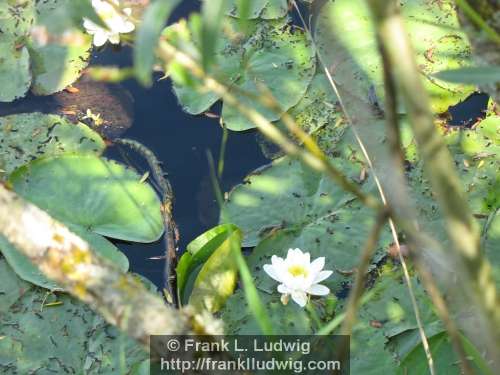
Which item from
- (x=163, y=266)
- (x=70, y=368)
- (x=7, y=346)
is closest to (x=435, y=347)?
(x=163, y=266)

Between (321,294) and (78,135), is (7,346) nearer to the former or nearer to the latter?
(78,135)

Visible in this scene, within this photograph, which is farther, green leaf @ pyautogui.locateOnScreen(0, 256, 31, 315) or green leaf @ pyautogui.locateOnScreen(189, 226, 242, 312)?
green leaf @ pyautogui.locateOnScreen(0, 256, 31, 315)

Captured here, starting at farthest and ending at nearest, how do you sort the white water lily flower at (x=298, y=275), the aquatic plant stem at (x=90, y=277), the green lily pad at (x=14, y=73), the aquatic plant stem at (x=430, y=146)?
the green lily pad at (x=14, y=73) < the white water lily flower at (x=298, y=275) < the aquatic plant stem at (x=90, y=277) < the aquatic plant stem at (x=430, y=146)

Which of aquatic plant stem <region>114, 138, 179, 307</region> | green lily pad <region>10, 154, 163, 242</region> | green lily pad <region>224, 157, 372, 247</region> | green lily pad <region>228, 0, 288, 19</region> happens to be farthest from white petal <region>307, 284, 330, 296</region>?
green lily pad <region>228, 0, 288, 19</region>

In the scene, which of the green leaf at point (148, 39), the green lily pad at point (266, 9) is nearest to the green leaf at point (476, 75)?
the green leaf at point (148, 39)

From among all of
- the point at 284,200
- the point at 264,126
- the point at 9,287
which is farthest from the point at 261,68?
the point at 264,126

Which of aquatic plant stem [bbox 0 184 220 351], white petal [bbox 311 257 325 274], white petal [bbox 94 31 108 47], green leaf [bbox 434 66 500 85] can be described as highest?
white petal [bbox 94 31 108 47]

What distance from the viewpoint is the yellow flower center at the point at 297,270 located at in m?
1.58

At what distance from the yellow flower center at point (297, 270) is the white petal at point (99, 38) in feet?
3.38

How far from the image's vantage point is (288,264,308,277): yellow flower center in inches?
62.3

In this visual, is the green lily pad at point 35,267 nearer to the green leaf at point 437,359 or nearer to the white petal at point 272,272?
the white petal at point 272,272

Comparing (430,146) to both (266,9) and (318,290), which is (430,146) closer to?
(318,290)

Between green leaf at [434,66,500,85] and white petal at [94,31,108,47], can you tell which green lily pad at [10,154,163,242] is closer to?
white petal at [94,31,108,47]

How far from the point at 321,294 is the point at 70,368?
614 mm
